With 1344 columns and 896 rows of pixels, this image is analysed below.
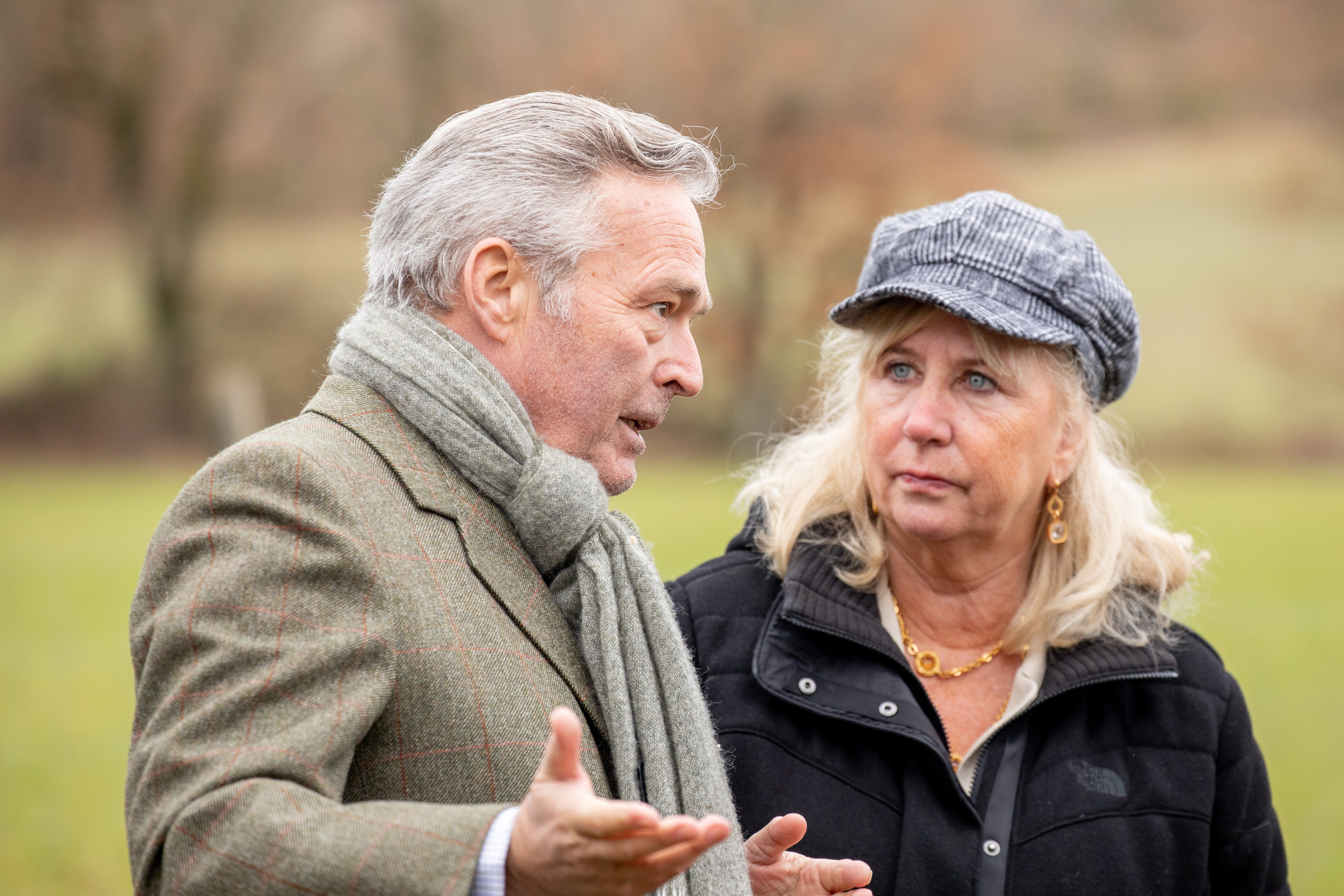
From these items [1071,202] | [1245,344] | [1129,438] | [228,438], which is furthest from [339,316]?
[1129,438]

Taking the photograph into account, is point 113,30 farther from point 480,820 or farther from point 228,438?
point 480,820

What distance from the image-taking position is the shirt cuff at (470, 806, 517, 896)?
51.5 inches

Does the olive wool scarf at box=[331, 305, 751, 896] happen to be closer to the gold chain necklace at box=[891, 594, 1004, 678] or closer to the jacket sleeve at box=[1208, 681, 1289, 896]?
the gold chain necklace at box=[891, 594, 1004, 678]

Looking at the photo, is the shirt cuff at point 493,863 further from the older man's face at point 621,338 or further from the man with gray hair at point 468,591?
the older man's face at point 621,338

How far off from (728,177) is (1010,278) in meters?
17.9

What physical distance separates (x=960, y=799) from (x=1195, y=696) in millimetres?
576

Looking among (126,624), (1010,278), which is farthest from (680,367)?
(126,624)

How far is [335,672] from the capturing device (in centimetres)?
141

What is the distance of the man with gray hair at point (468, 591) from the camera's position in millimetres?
1298

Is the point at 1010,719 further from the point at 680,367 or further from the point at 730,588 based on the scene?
the point at 680,367

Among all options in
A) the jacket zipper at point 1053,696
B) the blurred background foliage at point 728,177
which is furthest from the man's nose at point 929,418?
the blurred background foliage at point 728,177

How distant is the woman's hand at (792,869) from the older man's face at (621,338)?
61 cm

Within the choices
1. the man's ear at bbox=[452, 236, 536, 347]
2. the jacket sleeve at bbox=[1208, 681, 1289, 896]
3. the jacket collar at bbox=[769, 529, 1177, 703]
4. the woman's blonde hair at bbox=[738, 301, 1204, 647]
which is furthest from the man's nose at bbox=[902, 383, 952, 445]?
the man's ear at bbox=[452, 236, 536, 347]

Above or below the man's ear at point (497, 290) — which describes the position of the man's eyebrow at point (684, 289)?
above
